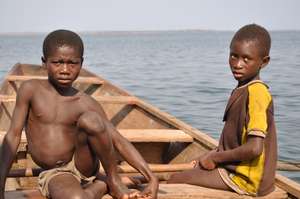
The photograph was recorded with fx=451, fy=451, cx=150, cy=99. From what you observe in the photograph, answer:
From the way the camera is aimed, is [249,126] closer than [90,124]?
No

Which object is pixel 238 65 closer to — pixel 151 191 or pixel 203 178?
pixel 203 178

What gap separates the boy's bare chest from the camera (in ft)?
8.93

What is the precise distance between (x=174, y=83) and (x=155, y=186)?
48.3ft

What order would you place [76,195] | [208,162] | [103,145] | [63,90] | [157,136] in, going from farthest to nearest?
1. [157,136]
2. [208,162]
3. [63,90]
4. [103,145]
5. [76,195]

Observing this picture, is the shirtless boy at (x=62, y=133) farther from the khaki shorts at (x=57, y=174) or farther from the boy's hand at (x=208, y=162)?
the boy's hand at (x=208, y=162)

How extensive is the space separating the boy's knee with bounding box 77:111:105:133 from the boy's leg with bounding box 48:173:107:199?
1.05ft

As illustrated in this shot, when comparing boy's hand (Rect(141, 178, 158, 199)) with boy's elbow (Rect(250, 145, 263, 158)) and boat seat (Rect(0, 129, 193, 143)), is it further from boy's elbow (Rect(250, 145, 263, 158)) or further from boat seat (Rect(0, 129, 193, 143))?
boat seat (Rect(0, 129, 193, 143))

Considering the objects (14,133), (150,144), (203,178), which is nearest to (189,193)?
(203,178)

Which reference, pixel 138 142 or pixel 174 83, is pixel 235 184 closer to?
pixel 138 142

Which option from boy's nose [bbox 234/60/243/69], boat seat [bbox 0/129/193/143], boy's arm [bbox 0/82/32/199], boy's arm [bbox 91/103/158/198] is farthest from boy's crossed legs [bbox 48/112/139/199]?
boat seat [bbox 0/129/193/143]

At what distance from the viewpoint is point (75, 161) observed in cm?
274

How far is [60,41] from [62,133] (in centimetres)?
55

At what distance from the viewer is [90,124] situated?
253 cm

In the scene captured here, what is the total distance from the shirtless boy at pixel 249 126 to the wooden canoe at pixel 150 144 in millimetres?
134
